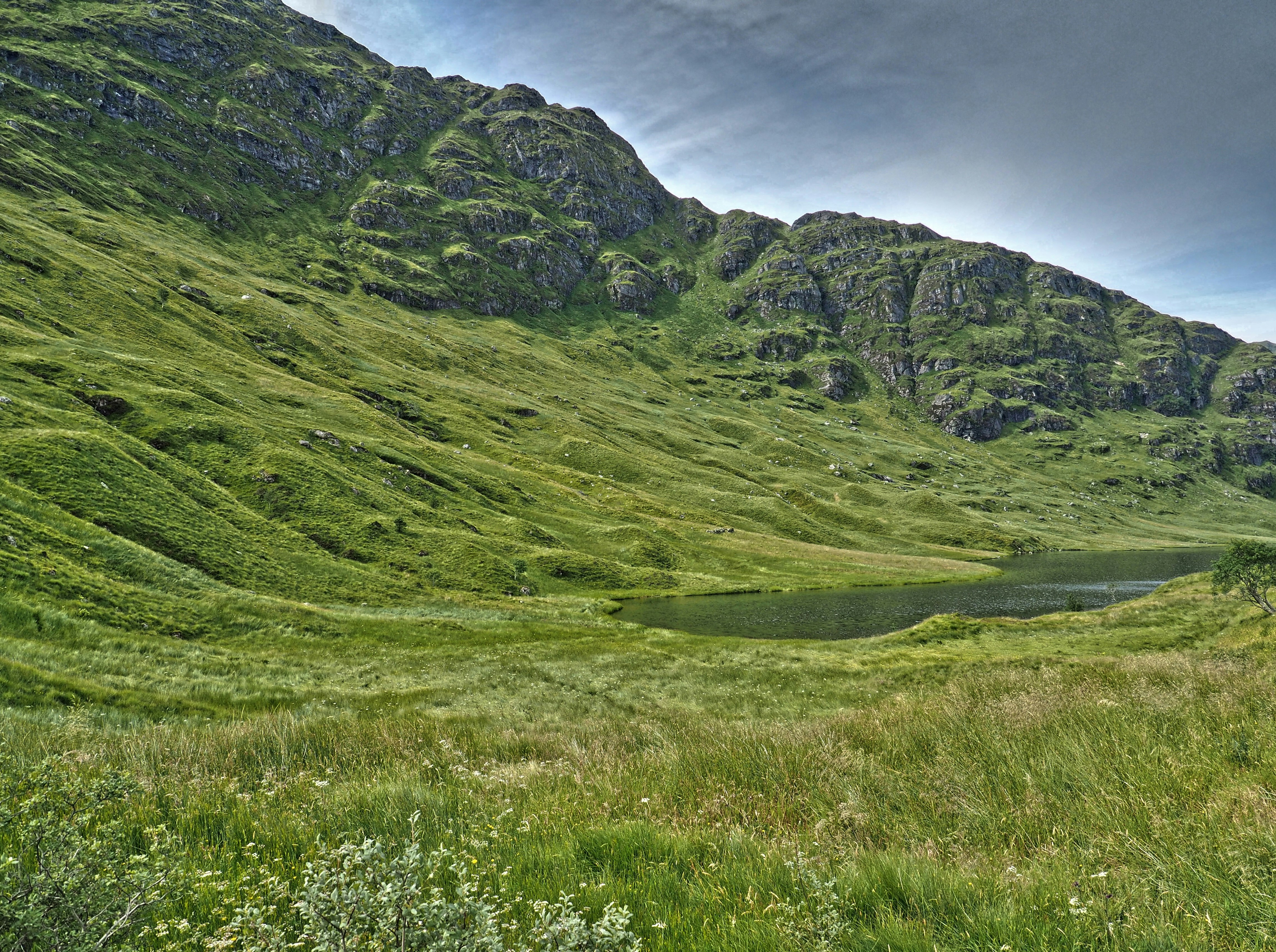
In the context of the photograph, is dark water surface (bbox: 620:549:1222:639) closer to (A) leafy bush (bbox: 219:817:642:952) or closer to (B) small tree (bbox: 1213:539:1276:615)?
(B) small tree (bbox: 1213:539:1276:615)

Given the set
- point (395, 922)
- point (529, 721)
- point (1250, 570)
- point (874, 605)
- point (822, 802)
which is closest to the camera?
point (395, 922)

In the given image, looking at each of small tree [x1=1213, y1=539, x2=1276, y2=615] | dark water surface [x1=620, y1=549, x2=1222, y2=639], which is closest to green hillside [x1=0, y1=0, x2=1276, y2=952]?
small tree [x1=1213, y1=539, x2=1276, y2=615]

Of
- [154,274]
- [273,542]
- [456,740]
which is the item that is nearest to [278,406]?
[273,542]

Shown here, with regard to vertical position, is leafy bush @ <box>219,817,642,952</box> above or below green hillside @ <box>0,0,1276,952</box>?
above

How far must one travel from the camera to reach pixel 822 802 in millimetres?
6461

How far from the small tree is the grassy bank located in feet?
167

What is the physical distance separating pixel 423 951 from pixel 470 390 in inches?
7872

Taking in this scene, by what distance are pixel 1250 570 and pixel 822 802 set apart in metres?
70.1

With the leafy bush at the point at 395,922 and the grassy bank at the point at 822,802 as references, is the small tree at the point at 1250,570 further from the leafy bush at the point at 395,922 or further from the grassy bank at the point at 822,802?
the leafy bush at the point at 395,922

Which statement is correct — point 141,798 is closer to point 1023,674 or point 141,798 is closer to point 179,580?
point 1023,674

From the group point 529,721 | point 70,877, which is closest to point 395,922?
point 70,877

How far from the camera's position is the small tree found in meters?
49.9

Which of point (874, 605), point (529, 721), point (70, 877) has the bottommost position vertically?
point (874, 605)

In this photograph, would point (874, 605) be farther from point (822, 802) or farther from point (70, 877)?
point (70, 877)
